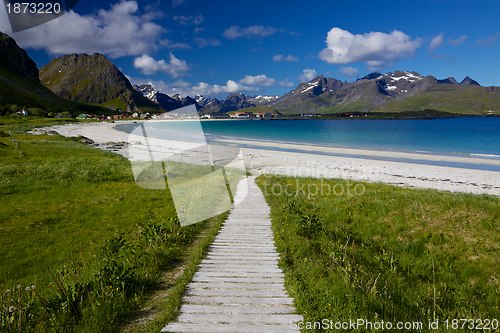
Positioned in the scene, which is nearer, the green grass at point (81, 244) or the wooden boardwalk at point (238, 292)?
the wooden boardwalk at point (238, 292)

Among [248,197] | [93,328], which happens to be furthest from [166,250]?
[248,197]

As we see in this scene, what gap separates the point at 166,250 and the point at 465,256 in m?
11.0

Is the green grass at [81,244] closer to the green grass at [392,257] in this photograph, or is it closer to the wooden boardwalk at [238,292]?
the wooden boardwalk at [238,292]

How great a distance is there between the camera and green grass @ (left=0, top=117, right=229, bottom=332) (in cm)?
568

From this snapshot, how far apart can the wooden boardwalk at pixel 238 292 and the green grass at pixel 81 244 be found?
73cm

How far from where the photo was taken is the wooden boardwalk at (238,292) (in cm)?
533

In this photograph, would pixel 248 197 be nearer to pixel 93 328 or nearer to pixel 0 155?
pixel 93 328

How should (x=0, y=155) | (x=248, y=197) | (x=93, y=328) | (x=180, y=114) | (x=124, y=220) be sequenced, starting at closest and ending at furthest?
(x=93, y=328), (x=180, y=114), (x=124, y=220), (x=248, y=197), (x=0, y=155)

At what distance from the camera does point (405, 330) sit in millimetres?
5480

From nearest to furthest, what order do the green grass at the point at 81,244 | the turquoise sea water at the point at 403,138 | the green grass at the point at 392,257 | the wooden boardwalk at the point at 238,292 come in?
the wooden boardwalk at the point at 238,292 < the green grass at the point at 81,244 < the green grass at the point at 392,257 < the turquoise sea water at the point at 403,138

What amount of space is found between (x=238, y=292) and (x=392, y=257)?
600 cm

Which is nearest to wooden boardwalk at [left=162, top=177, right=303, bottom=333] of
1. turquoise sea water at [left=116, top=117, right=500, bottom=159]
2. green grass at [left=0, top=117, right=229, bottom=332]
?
green grass at [left=0, top=117, right=229, bottom=332]

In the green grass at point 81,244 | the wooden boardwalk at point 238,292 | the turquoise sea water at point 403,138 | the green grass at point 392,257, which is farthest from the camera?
the turquoise sea water at point 403,138

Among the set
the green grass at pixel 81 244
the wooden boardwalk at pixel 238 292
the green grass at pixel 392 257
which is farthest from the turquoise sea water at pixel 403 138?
the wooden boardwalk at pixel 238 292
